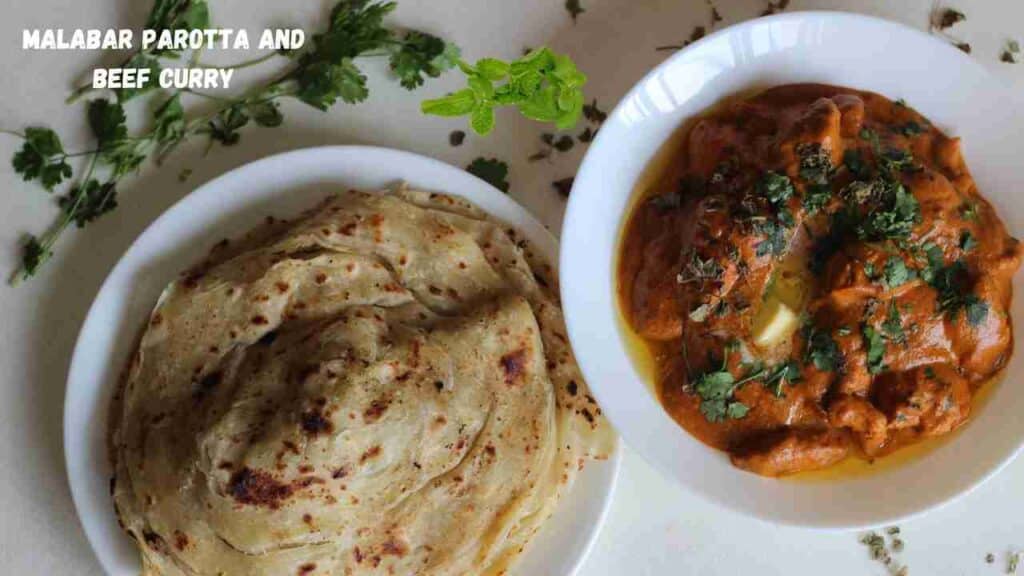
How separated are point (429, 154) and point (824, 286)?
1633mm

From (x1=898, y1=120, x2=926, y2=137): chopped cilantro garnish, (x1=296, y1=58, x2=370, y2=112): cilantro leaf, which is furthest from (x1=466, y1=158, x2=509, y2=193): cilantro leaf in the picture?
(x1=898, y1=120, x2=926, y2=137): chopped cilantro garnish

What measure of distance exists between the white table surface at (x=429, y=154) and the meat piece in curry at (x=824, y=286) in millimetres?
663

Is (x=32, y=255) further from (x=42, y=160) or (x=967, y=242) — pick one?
(x=967, y=242)

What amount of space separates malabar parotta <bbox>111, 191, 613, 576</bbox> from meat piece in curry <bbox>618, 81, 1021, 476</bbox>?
0.58m

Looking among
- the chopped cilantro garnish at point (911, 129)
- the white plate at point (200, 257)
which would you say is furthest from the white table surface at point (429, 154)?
the chopped cilantro garnish at point (911, 129)

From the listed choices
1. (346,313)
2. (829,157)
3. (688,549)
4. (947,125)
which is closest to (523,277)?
(346,313)

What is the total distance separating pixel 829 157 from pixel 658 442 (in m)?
1.14

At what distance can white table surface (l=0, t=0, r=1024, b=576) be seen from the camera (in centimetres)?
362

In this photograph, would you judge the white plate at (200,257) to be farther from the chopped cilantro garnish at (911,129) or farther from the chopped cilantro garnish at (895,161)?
the chopped cilantro garnish at (911,129)

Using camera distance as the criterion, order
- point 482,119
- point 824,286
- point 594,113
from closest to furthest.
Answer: point 824,286 < point 482,119 < point 594,113

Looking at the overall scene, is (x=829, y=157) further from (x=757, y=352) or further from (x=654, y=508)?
(x=654, y=508)

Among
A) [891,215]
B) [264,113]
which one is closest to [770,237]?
[891,215]

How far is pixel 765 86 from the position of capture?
Result: 133 inches

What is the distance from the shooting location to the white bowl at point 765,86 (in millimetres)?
3184
